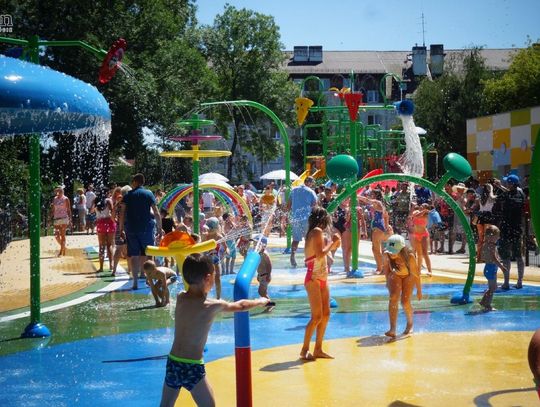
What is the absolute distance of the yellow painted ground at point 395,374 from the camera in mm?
6363

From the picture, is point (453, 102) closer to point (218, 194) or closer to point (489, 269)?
point (218, 194)

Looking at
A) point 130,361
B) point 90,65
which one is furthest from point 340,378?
point 90,65

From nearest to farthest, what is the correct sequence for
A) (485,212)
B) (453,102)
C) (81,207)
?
1. (485,212)
2. (81,207)
3. (453,102)

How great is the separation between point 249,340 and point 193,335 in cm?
53

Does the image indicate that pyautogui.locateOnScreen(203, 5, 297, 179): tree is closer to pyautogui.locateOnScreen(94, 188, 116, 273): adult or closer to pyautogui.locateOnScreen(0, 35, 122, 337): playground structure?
pyautogui.locateOnScreen(94, 188, 116, 273): adult

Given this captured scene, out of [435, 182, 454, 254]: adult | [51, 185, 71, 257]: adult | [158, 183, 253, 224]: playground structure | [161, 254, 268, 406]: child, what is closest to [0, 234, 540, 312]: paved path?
[51, 185, 71, 257]: adult

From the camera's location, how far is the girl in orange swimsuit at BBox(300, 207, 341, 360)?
25.7 feet

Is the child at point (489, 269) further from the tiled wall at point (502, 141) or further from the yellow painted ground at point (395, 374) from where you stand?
the tiled wall at point (502, 141)

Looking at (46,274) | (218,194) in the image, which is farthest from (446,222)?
(46,274)

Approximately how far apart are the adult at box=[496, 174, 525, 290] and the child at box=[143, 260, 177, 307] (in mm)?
5150

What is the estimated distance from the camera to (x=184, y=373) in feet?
16.1

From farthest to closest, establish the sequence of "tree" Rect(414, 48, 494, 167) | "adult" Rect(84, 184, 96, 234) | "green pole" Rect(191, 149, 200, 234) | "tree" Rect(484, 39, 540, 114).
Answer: "tree" Rect(414, 48, 494, 167) < "tree" Rect(484, 39, 540, 114) < "adult" Rect(84, 184, 96, 234) < "green pole" Rect(191, 149, 200, 234)

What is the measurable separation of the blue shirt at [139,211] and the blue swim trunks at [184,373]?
7.67 meters

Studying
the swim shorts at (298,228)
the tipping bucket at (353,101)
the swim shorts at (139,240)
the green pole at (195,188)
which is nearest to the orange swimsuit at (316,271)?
the green pole at (195,188)
